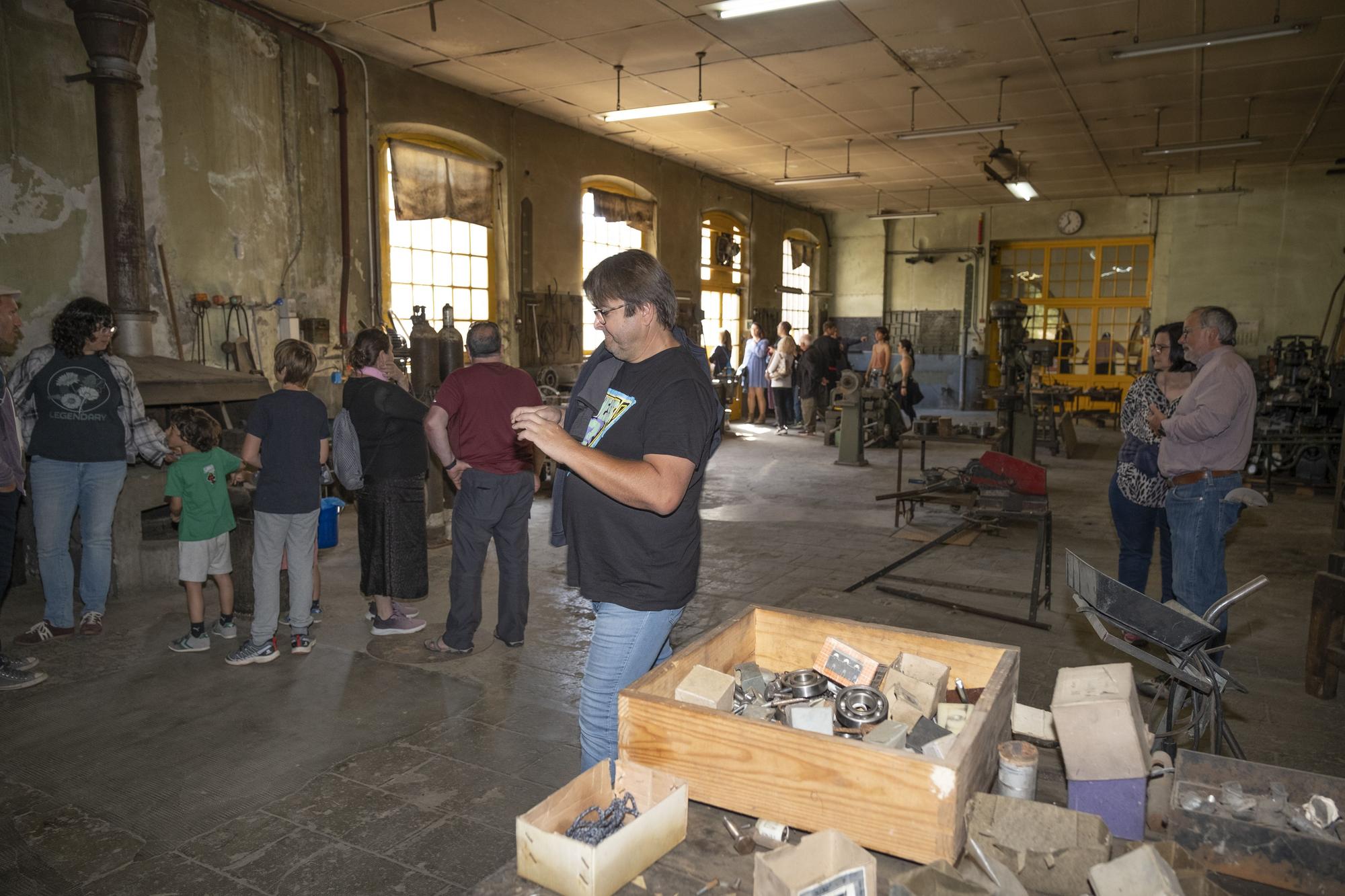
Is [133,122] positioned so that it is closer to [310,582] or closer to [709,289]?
[310,582]

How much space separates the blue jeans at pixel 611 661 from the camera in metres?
2.11

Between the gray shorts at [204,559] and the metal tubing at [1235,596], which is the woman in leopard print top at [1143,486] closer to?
the metal tubing at [1235,596]

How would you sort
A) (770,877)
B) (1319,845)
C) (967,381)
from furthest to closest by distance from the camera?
(967,381), (1319,845), (770,877)

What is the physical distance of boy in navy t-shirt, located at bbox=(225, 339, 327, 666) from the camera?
12.7 feet

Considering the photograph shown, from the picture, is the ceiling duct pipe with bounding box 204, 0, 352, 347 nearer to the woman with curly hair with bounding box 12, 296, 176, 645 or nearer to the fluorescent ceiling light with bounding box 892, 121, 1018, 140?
the woman with curly hair with bounding box 12, 296, 176, 645

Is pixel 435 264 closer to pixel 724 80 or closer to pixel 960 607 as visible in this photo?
pixel 724 80

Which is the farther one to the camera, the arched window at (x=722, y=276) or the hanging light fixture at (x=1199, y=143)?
the arched window at (x=722, y=276)

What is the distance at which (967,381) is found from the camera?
17328 mm

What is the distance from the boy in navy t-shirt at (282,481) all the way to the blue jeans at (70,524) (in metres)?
1.00

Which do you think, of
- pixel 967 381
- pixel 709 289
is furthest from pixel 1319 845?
pixel 967 381

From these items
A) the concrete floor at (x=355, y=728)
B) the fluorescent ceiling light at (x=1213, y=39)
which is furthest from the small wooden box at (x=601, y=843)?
the fluorescent ceiling light at (x=1213, y=39)

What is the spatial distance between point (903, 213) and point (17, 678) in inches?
543

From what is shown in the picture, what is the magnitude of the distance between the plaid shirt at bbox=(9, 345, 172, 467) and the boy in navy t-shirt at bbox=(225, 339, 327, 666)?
81 cm

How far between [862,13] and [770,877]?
734 cm
